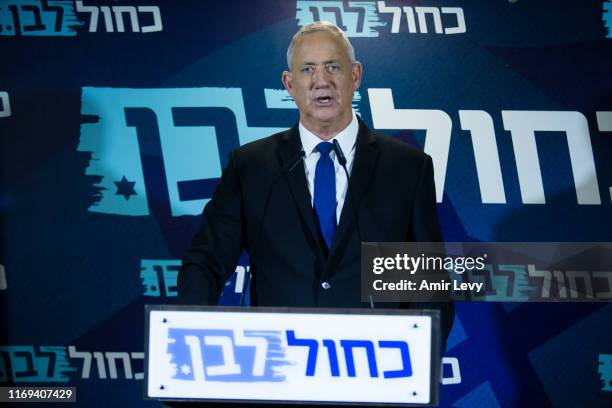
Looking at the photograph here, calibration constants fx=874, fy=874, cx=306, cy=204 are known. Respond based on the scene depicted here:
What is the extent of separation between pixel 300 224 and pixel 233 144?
1.81m

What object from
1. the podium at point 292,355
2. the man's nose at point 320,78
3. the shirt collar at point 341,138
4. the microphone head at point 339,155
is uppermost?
the man's nose at point 320,78

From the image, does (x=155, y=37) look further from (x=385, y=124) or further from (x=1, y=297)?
(x=1, y=297)

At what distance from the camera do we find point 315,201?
7.57 ft

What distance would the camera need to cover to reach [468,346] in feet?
13.0

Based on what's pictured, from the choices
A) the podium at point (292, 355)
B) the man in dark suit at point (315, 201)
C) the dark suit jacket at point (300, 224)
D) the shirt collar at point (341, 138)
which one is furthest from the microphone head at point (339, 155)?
the podium at point (292, 355)

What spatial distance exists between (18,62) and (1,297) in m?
1.08

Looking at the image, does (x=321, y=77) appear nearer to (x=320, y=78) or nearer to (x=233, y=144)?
(x=320, y=78)

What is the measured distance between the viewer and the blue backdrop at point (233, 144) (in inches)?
157

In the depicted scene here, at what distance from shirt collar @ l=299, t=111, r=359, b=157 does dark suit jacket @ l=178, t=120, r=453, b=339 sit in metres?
0.04

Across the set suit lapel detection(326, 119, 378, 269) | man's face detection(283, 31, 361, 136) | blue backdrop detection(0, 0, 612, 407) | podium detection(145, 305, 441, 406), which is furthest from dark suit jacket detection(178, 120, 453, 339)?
blue backdrop detection(0, 0, 612, 407)

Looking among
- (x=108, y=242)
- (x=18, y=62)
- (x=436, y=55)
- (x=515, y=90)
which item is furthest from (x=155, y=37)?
(x=515, y=90)

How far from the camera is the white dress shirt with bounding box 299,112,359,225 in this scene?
2334mm

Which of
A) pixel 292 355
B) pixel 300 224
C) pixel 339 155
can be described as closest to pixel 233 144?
pixel 300 224

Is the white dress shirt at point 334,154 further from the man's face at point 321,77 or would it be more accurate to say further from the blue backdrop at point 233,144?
the blue backdrop at point 233,144
